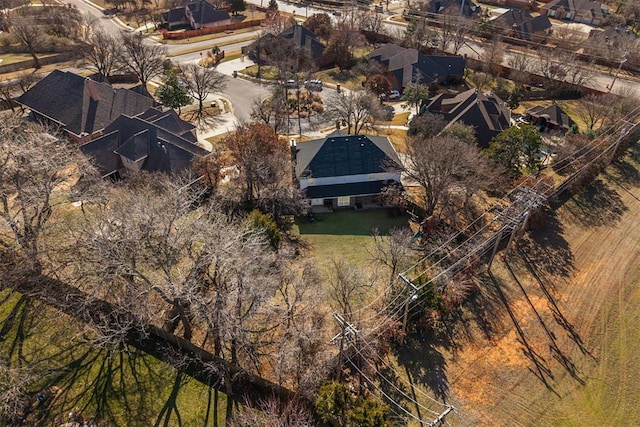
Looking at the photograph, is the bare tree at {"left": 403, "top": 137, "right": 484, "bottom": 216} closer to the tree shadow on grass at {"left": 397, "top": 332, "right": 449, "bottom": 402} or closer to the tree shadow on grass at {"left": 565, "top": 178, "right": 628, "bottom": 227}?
the tree shadow on grass at {"left": 565, "top": 178, "right": 628, "bottom": 227}

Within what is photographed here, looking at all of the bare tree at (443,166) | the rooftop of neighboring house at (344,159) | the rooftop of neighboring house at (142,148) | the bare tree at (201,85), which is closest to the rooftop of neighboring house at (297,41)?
the bare tree at (201,85)

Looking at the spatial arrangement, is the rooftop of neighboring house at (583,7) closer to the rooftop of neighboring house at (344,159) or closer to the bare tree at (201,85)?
the bare tree at (201,85)

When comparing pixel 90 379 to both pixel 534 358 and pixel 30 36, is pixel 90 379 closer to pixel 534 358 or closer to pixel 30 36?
pixel 534 358

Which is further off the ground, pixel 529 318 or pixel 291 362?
pixel 291 362

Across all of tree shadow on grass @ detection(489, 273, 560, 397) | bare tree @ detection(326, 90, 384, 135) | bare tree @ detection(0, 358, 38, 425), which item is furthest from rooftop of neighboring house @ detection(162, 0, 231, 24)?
tree shadow on grass @ detection(489, 273, 560, 397)

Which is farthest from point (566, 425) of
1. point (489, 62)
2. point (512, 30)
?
point (512, 30)

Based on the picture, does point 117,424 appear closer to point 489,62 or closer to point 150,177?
point 150,177

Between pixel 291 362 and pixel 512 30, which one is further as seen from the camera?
pixel 512 30
